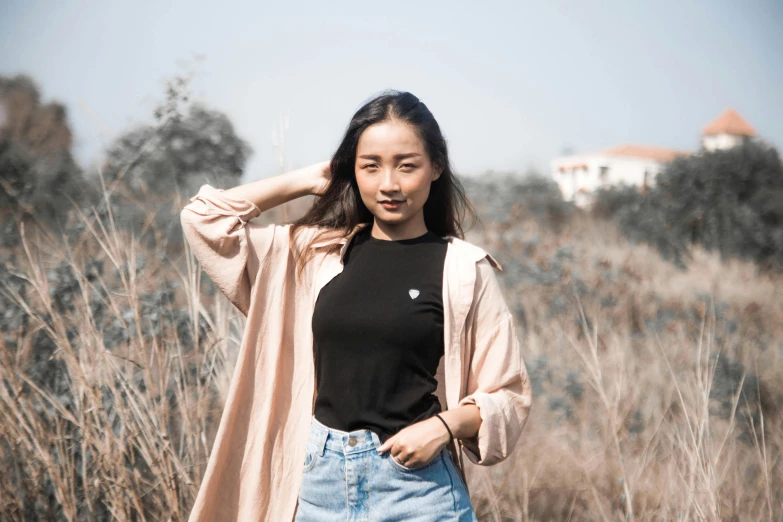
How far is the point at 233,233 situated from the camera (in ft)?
5.80

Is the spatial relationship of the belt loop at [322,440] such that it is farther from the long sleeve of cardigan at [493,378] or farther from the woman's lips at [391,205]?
the woman's lips at [391,205]

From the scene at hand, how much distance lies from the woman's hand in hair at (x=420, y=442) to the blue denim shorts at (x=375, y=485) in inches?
1.4

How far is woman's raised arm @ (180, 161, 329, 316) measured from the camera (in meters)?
1.77

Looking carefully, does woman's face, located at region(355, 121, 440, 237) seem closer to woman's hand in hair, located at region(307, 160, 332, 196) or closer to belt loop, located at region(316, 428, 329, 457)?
woman's hand in hair, located at region(307, 160, 332, 196)

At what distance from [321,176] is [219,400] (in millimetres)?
1414

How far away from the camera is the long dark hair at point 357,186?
1.83m

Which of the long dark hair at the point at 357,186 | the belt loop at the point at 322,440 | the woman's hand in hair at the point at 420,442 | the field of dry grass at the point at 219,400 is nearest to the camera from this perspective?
the woman's hand in hair at the point at 420,442

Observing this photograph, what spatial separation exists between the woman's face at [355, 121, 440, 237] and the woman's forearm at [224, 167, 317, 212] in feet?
0.72

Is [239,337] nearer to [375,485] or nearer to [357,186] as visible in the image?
[357,186]

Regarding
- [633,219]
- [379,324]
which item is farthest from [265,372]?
[633,219]

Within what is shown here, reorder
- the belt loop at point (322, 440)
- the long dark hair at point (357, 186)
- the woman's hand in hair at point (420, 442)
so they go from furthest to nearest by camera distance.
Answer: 1. the long dark hair at point (357, 186)
2. the belt loop at point (322, 440)
3. the woman's hand in hair at point (420, 442)

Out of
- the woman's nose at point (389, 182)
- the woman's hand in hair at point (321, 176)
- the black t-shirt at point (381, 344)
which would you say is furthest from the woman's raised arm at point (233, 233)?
the woman's nose at point (389, 182)

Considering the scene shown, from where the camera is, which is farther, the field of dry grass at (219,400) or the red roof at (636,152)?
the red roof at (636,152)

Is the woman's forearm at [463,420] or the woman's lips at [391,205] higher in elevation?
the woman's lips at [391,205]
